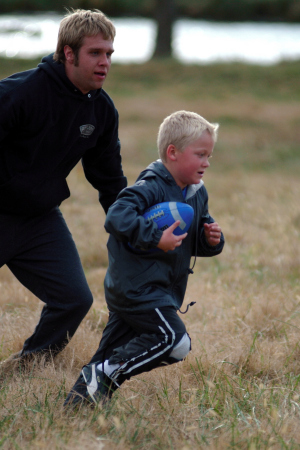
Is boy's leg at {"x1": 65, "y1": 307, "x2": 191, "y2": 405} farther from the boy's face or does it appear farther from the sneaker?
the boy's face

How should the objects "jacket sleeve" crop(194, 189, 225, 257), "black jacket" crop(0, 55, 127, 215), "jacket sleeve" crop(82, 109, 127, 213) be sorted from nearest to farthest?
"jacket sleeve" crop(194, 189, 225, 257)
"black jacket" crop(0, 55, 127, 215)
"jacket sleeve" crop(82, 109, 127, 213)

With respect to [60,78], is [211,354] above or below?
below

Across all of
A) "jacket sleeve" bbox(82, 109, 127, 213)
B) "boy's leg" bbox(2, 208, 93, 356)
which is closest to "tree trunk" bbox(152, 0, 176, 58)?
"jacket sleeve" bbox(82, 109, 127, 213)

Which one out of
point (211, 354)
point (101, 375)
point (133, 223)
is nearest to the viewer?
point (133, 223)

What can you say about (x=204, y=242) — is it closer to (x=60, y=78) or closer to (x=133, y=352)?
(x=133, y=352)

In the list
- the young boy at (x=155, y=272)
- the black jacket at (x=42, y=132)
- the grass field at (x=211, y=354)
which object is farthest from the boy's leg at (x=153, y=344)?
the black jacket at (x=42, y=132)

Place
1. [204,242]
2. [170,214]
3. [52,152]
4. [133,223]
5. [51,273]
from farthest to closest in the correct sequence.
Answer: [51,273], [52,152], [204,242], [170,214], [133,223]

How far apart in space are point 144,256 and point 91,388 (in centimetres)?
77

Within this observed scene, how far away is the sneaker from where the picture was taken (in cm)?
335

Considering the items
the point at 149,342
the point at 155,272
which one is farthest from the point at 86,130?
the point at 149,342

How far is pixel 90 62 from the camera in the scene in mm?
3662

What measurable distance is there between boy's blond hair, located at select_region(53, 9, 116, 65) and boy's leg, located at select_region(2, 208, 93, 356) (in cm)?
Result: 106

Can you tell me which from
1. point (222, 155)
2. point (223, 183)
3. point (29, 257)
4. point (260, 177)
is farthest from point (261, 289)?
point (222, 155)

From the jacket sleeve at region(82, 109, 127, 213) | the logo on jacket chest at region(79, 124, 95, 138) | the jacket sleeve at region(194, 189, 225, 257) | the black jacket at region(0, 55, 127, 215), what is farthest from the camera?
the jacket sleeve at region(82, 109, 127, 213)
